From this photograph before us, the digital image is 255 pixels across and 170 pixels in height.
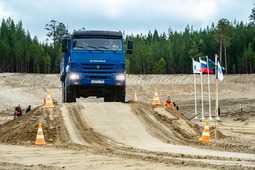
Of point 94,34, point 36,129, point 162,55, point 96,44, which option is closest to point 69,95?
point 96,44

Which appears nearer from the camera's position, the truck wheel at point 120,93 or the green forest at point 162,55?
the truck wheel at point 120,93

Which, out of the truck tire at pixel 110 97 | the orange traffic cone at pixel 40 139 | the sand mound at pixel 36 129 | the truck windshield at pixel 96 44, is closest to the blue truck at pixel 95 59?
the truck windshield at pixel 96 44

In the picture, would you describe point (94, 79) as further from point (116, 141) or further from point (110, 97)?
point (116, 141)

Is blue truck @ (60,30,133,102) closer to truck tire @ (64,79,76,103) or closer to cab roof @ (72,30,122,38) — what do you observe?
cab roof @ (72,30,122,38)

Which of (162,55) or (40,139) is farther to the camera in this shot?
(162,55)

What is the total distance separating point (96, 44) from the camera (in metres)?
16.4

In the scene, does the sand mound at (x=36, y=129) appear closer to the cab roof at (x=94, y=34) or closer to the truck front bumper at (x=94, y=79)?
the truck front bumper at (x=94, y=79)

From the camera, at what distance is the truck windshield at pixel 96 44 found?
16.3m

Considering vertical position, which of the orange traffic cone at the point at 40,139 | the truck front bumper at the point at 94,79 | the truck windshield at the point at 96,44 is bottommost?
the orange traffic cone at the point at 40,139

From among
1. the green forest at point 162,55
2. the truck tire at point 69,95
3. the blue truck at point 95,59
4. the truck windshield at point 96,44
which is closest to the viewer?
the blue truck at point 95,59

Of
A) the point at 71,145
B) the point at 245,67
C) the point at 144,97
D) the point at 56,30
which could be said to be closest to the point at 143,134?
the point at 71,145

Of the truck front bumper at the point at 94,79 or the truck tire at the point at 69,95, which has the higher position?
the truck front bumper at the point at 94,79

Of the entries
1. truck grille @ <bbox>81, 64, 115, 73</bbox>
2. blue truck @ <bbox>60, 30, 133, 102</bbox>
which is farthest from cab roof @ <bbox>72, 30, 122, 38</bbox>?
truck grille @ <bbox>81, 64, 115, 73</bbox>

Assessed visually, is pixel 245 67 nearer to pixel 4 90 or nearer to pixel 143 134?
pixel 4 90
